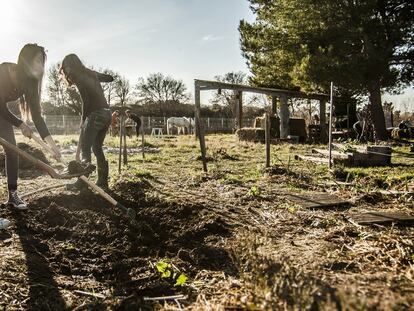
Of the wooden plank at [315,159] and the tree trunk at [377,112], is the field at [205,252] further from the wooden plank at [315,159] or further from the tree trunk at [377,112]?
the tree trunk at [377,112]

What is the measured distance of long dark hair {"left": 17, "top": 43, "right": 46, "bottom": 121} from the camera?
391cm

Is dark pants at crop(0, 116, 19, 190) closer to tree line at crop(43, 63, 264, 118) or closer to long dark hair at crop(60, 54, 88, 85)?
long dark hair at crop(60, 54, 88, 85)

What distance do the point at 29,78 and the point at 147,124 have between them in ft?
115

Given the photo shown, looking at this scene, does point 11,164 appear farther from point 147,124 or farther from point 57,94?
point 57,94

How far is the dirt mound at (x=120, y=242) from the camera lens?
2660 millimetres

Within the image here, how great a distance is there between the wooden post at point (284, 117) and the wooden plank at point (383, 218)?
14673 millimetres

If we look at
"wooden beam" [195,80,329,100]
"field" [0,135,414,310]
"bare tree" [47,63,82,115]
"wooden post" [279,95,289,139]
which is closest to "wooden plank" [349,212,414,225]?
"field" [0,135,414,310]

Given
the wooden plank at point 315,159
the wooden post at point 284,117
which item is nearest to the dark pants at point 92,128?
the wooden plank at point 315,159

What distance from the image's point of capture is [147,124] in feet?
127

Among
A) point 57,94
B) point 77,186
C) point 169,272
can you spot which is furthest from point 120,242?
point 57,94

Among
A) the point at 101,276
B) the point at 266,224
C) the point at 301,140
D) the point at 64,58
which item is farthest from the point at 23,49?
the point at 301,140

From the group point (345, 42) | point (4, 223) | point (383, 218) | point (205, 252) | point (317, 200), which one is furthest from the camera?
point (345, 42)

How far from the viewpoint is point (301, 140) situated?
19.0 meters

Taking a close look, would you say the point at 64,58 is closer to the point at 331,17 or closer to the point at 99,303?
the point at 99,303
